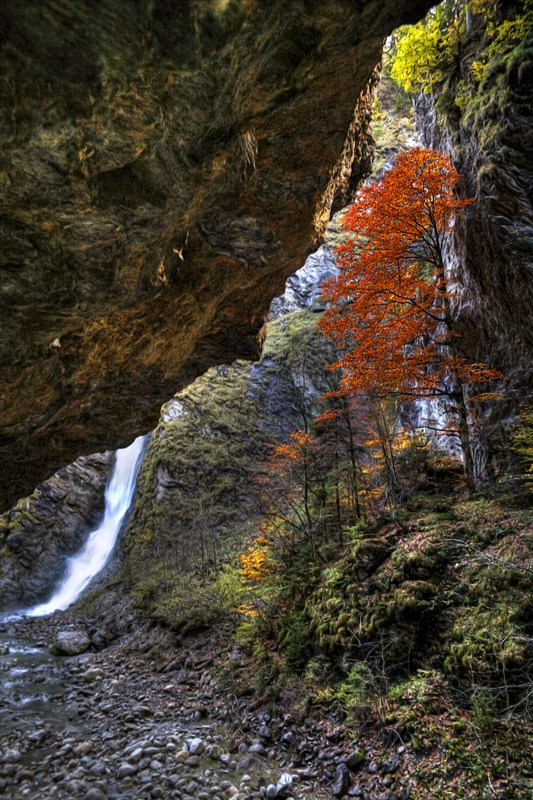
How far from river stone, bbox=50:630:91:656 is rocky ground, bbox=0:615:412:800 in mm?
2164

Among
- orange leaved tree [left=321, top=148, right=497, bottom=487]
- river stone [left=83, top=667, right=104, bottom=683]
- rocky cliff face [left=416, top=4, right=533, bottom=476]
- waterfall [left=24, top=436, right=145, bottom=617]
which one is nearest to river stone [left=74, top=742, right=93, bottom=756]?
river stone [left=83, top=667, right=104, bottom=683]

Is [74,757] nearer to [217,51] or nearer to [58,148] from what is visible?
[58,148]

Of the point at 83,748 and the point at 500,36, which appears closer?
the point at 83,748

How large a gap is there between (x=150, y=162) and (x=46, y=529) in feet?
67.9

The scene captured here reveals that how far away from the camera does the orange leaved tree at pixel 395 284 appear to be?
8.72 meters

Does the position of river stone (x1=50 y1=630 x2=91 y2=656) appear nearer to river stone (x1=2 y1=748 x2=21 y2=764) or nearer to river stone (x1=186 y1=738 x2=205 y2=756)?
river stone (x1=2 y1=748 x2=21 y2=764)

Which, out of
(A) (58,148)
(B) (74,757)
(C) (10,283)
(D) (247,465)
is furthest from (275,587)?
(D) (247,465)

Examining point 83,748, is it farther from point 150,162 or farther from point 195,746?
point 150,162

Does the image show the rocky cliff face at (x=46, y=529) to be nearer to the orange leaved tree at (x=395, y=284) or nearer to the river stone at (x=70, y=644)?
the river stone at (x=70, y=644)

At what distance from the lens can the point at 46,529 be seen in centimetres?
2030

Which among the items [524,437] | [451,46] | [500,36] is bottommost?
[524,437]

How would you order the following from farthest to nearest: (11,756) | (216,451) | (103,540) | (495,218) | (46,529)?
1. (103,540)
2. (46,529)
3. (216,451)
4. (495,218)
5. (11,756)

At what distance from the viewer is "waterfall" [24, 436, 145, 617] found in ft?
59.3

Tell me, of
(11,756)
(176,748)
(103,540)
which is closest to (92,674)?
(11,756)
